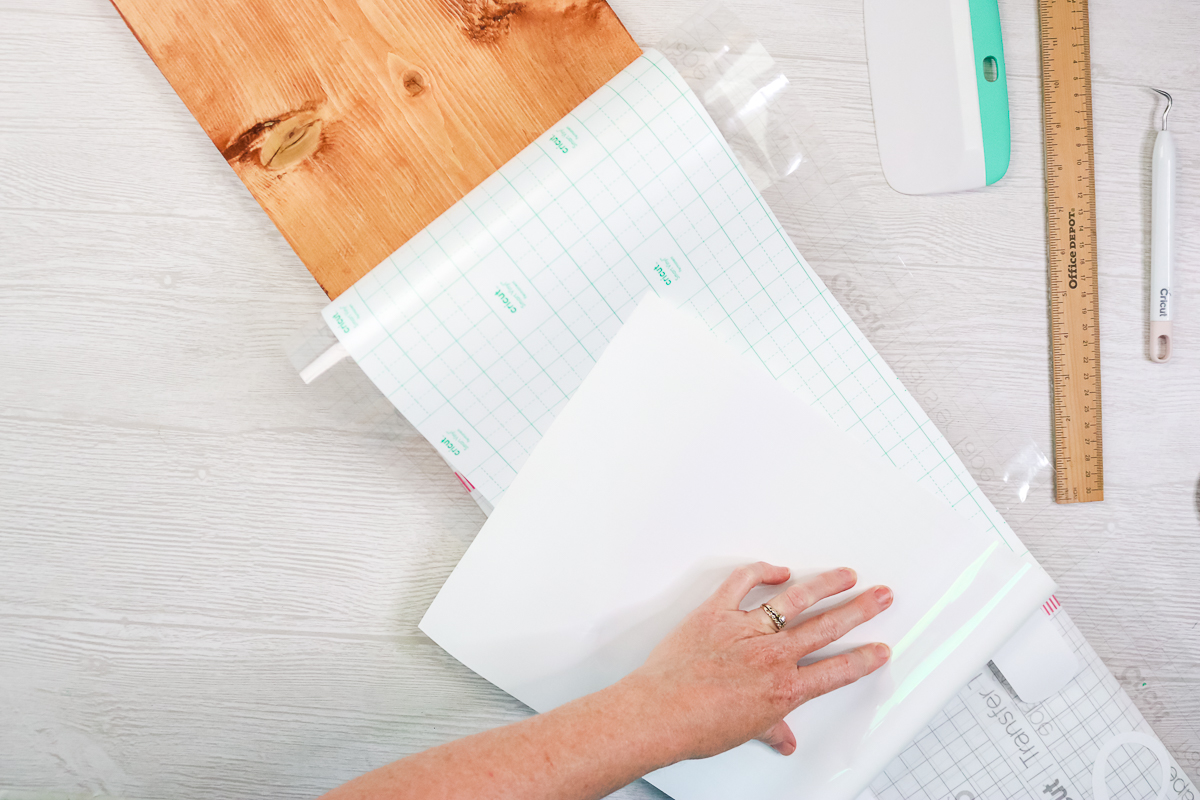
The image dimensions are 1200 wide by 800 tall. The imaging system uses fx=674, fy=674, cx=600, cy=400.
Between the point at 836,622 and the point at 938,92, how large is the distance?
20.3 inches

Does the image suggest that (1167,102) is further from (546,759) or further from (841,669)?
(546,759)

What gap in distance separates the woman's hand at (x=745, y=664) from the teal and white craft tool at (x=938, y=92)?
0.42m

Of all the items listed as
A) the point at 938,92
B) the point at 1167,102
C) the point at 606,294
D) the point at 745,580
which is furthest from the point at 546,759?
the point at 1167,102

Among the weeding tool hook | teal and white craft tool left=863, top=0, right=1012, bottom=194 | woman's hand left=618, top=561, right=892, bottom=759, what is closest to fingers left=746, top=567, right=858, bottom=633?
woman's hand left=618, top=561, right=892, bottom=759

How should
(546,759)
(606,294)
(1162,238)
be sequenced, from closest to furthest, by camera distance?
(546,759)
(606,294)
(1162,238)

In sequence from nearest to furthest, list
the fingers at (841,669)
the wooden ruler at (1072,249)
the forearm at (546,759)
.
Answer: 1. the forearm at (546,759)
2. the fingers at (841,669)
3. the wooden ruler at (1072,249)

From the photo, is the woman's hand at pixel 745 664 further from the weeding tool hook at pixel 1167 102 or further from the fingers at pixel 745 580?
the weeding tool hook at pixel 1167 102

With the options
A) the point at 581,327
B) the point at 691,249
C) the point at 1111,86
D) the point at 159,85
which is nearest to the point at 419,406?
the point at 581,327

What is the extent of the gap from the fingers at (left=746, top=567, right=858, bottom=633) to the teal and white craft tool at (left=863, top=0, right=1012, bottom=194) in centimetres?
40

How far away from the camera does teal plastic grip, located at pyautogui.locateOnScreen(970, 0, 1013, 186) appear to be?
0.66 metres

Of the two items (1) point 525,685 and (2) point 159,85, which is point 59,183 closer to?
(2) point 159,85

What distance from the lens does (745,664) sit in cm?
55

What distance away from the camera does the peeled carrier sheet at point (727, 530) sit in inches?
23.5

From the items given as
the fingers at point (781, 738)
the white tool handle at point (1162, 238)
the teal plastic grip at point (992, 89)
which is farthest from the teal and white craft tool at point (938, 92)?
the fingers at point (781, 738)
